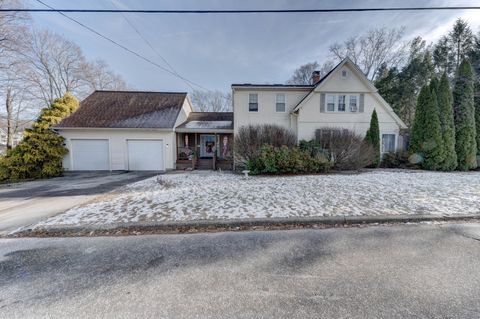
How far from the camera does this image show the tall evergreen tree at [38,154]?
10508 mm

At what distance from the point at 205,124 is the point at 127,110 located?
5.65 meters

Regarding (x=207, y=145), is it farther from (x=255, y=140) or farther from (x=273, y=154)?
(x=273, y=154)

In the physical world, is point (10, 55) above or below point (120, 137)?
above

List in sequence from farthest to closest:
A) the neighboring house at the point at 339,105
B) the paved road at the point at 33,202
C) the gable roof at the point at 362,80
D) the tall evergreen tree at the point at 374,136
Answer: the neighboring house at the point at 339,105 → the gable roof at the point at 362,80 → the tall evergreen tree at the point at 374,136 → the paved road at the point at 33,202

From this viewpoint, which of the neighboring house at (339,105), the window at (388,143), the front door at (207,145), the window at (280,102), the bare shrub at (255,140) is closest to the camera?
the bare shrub at (255,140)

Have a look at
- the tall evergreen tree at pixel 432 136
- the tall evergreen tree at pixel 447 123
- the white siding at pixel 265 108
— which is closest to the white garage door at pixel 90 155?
the white siding at pixel 265 108

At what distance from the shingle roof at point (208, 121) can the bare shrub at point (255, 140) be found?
12.7 feet

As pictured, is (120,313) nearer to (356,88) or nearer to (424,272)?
(424,272)

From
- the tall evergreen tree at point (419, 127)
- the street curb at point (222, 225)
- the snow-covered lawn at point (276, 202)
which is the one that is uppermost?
the tall evergreen tree at point (419, 127)

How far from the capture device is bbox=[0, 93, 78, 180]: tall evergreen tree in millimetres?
10508

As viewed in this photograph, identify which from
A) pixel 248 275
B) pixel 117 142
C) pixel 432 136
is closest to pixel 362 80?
pixel 432 136

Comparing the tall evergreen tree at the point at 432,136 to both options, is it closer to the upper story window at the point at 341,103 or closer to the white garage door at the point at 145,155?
the upper story window at the point at 341,103

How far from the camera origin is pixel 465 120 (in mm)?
11430

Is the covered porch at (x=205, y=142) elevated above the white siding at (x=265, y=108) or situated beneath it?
situated beneath
